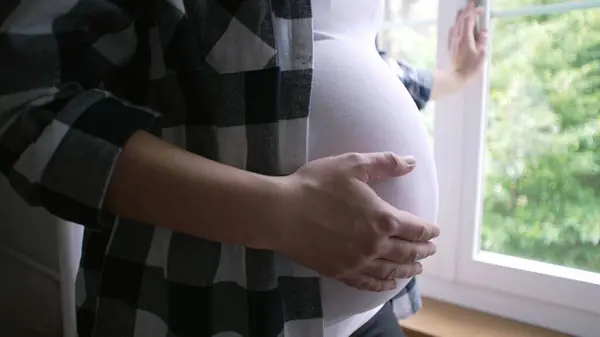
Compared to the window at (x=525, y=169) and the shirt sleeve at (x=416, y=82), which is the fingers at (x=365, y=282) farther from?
the window at (x=525, y=169)

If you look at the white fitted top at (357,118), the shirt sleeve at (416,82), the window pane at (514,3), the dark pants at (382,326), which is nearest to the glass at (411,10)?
the window pane at (514,3)

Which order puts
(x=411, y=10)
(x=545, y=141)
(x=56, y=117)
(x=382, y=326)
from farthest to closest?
(x=411, y=10) → (x=545, y=141) → (x=382, y=326) → (x=56, y=117)

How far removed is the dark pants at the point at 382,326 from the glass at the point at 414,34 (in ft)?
1.54

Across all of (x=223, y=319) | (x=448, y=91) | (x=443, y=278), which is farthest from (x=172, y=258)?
(x=443, y=278)

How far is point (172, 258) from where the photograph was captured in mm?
635

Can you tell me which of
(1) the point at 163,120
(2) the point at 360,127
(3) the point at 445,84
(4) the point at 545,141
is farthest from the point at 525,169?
(1) the point at 163,120

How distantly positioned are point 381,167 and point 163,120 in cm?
22

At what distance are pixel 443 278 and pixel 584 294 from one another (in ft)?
0.86

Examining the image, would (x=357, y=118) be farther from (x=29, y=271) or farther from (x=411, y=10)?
(x=29, y=271)

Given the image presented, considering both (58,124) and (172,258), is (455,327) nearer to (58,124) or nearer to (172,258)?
(172,258)

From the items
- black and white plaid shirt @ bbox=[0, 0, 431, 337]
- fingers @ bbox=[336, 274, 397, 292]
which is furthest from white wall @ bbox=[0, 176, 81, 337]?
fingers @ bbox=[336, 274, 397, 292]

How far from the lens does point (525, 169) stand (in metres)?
1.15

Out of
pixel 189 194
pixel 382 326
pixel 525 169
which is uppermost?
pixel 189 194

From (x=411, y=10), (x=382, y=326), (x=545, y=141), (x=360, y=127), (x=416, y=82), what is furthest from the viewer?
(x=411, y=10)
